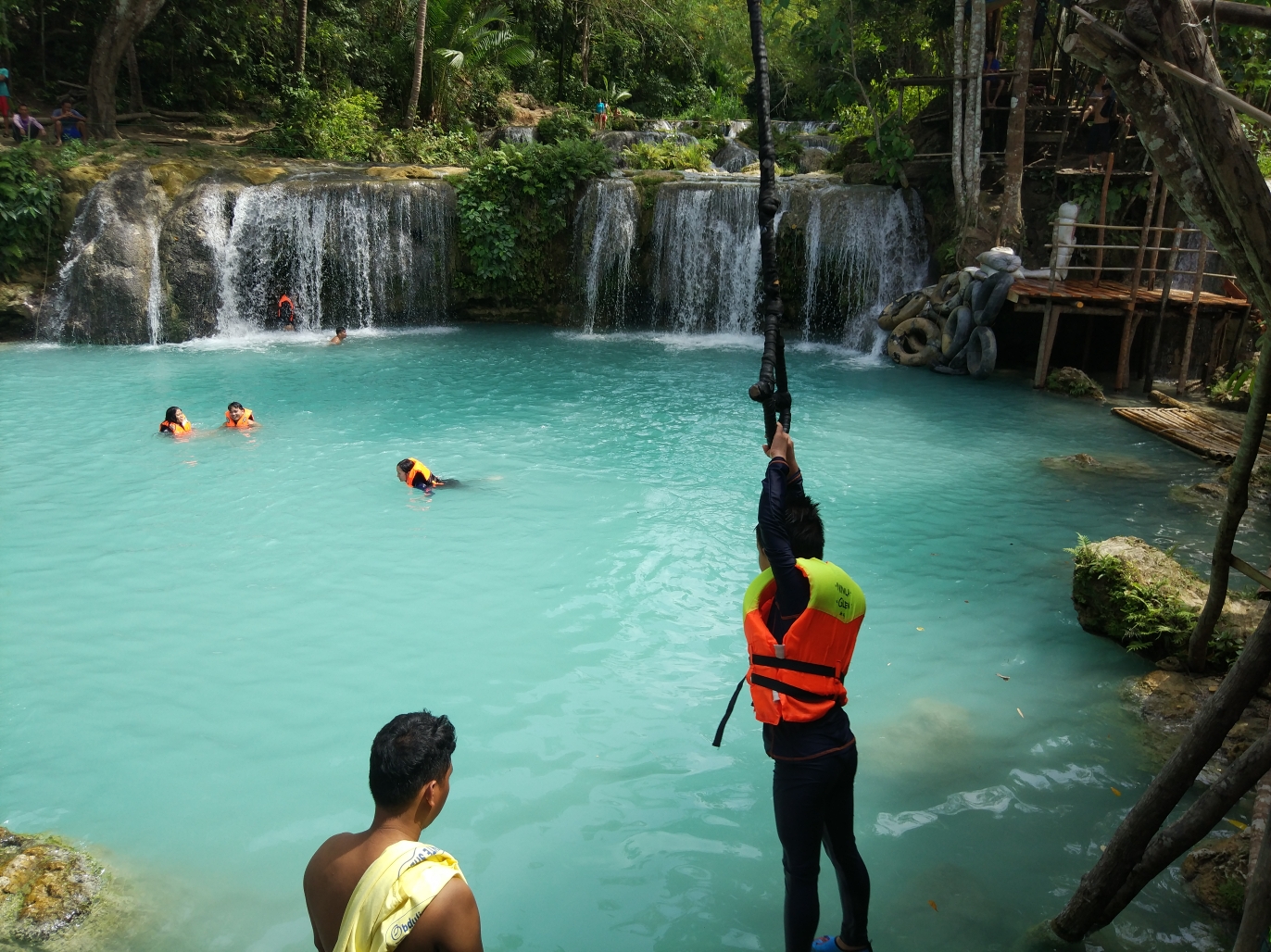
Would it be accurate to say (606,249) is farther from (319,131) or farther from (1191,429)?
(1191,429)

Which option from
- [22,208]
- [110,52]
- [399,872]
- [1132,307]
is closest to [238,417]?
[22,208]

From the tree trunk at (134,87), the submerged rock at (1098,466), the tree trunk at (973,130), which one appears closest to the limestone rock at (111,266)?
the tree trunk at (134,87)

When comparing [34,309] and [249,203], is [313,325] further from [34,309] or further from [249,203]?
[34,309]

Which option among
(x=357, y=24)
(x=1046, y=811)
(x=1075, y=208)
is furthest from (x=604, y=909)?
(x=357, y=24)

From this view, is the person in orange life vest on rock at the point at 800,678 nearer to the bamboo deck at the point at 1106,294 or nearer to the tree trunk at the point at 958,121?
the bamboo deck at the point at 1106,294

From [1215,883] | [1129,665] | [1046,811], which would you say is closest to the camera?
[1215,883]

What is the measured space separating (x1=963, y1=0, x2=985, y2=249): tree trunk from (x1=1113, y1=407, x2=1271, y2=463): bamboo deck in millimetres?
4826

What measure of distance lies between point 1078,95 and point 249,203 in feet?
50.4

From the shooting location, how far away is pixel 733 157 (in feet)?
74.9

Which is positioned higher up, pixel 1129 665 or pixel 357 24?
pixel 357 24

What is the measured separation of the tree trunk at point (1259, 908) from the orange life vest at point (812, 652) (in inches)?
48.2

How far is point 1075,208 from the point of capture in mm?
14766

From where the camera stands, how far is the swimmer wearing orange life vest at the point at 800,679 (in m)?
3.13

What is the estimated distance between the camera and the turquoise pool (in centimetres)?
423
